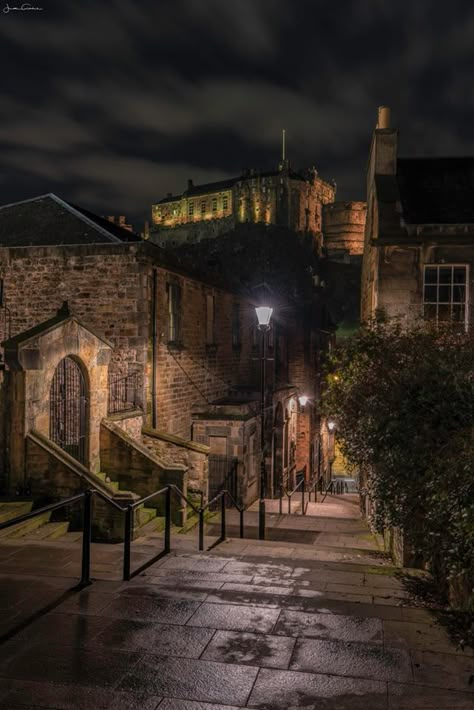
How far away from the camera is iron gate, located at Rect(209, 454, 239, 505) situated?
18308 millimetres

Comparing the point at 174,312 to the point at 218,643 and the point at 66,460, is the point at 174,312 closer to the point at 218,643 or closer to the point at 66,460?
the point at 66,460

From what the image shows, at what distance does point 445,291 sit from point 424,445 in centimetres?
824

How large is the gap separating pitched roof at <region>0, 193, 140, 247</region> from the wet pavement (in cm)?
1265

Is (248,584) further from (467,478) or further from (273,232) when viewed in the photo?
(273,232)

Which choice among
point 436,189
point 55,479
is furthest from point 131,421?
point 436,189

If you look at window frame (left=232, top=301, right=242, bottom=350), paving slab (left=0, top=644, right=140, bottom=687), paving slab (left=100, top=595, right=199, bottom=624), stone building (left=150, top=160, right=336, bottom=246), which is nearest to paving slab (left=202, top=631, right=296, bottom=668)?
paving slab (left=100, top=595, right=199, bottom=624)

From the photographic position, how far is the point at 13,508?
31.1ft

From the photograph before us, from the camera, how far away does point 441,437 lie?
7176 mm

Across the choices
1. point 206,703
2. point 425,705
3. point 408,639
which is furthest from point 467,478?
point 206,703

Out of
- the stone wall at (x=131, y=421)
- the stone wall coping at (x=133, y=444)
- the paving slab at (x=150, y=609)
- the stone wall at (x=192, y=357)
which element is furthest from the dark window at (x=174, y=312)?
the paving slab at (x=150, y=609)

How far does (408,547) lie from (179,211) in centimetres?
9724

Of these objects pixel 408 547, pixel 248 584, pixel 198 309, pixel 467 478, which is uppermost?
pixel 198 309

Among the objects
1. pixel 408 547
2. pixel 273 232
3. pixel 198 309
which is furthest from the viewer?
pixel 273 232

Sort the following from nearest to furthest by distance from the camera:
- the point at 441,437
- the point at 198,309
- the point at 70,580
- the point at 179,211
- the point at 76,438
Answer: the point at 70,580
the point at 441,437
the point at 76,438
the point at 198,309
the point at 179,211
